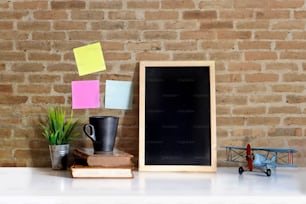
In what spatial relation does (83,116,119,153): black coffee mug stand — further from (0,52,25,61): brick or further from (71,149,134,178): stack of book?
(0,52,25,61): brick

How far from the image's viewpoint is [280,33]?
180 cm

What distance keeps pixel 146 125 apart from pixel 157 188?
1.36ft

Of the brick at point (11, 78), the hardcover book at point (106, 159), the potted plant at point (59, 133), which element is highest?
the brick at point (11, 78)

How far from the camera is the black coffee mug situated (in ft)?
5.26

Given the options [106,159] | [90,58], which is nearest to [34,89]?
[90,58]

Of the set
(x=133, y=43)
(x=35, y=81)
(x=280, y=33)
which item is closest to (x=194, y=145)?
(x=133, y=43)

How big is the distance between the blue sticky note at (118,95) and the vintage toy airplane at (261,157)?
492mm

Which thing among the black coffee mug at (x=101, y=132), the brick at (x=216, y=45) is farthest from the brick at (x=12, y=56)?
the brick at (x=216, y=45)

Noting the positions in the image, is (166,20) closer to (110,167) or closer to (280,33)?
(280,33)

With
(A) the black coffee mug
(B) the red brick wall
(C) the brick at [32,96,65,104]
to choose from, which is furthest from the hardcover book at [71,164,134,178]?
(C) the brick at [32,96,65,104]

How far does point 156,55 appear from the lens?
70.5 inches

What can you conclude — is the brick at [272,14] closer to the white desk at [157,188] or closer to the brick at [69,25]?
the white desk at [157,188]

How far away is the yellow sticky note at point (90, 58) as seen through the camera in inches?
70.2

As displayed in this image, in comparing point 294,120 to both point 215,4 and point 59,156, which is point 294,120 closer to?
point 215,4
